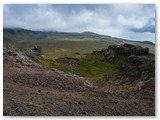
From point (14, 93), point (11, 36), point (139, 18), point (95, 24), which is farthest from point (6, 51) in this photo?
point (139, 18)

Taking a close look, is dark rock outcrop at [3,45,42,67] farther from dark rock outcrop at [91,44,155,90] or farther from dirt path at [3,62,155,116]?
dark rock outcrop at [91,44,155,90]

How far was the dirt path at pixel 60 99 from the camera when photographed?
454 inches

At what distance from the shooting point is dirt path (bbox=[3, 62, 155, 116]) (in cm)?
1152

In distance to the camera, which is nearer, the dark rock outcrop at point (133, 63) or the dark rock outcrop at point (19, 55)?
the dark rock outcrop at point (133, 63)

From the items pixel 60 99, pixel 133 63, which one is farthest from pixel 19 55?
pixel 133 63

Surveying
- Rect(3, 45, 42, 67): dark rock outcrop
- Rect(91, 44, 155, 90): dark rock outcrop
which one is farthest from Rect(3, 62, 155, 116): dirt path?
Rect(91, 44, 155, 90): dark rock outcrop

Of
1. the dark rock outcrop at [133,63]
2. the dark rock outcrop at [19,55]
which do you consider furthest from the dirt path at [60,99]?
the dark rock outcrop at [133,63]

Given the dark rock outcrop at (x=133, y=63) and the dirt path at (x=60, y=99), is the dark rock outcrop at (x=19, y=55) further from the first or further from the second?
the dark rock outcrop at (x=133, y=63)

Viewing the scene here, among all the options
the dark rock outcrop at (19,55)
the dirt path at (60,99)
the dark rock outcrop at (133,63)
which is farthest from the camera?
the dark rock outcrop at (19,55)

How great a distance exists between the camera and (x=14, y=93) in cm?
1204

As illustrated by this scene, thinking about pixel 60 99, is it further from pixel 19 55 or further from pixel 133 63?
pixel 133 63

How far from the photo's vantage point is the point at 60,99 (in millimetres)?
11836

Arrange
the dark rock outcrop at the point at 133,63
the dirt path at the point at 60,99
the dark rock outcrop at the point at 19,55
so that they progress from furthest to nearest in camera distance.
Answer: the dark rock outcrop at the point at 19,55 < the dark rock outcrop at the point at 133,63 < the dirt path at the point at 60,99

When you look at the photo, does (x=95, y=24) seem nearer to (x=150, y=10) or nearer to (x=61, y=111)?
(x=150, y=10)
